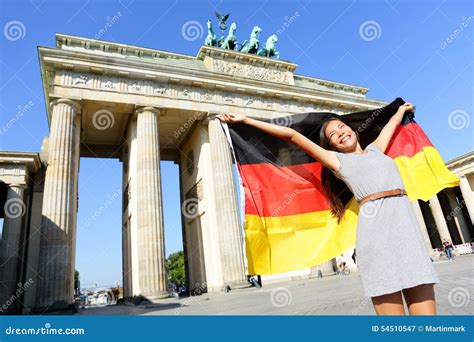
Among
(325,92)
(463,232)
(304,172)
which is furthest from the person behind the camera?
(463,232)

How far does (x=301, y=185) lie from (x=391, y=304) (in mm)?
1974

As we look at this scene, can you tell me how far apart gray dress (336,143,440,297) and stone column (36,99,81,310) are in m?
16.9

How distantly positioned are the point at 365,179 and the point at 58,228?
17.2 m

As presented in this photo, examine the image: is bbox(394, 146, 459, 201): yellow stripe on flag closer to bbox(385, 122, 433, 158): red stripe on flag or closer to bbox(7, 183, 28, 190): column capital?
bbox(385, 122, 433, 158): red stripe on flag

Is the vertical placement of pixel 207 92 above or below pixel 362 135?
above

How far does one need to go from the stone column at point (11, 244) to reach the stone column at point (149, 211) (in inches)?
294

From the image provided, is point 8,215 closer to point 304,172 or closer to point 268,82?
point 268,82

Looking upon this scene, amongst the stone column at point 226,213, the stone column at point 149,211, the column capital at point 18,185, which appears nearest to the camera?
the stone column at point 149,211

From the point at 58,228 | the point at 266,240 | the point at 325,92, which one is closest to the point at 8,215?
the point at 58,228

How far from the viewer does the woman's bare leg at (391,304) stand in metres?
2.62

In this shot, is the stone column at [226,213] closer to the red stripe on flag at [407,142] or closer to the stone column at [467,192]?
the red stripe on flag at [407,142]

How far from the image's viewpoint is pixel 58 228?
647 inches

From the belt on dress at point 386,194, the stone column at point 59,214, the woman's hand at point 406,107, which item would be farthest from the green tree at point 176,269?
the belt on dress at point 386,194

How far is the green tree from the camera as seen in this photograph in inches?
3219
